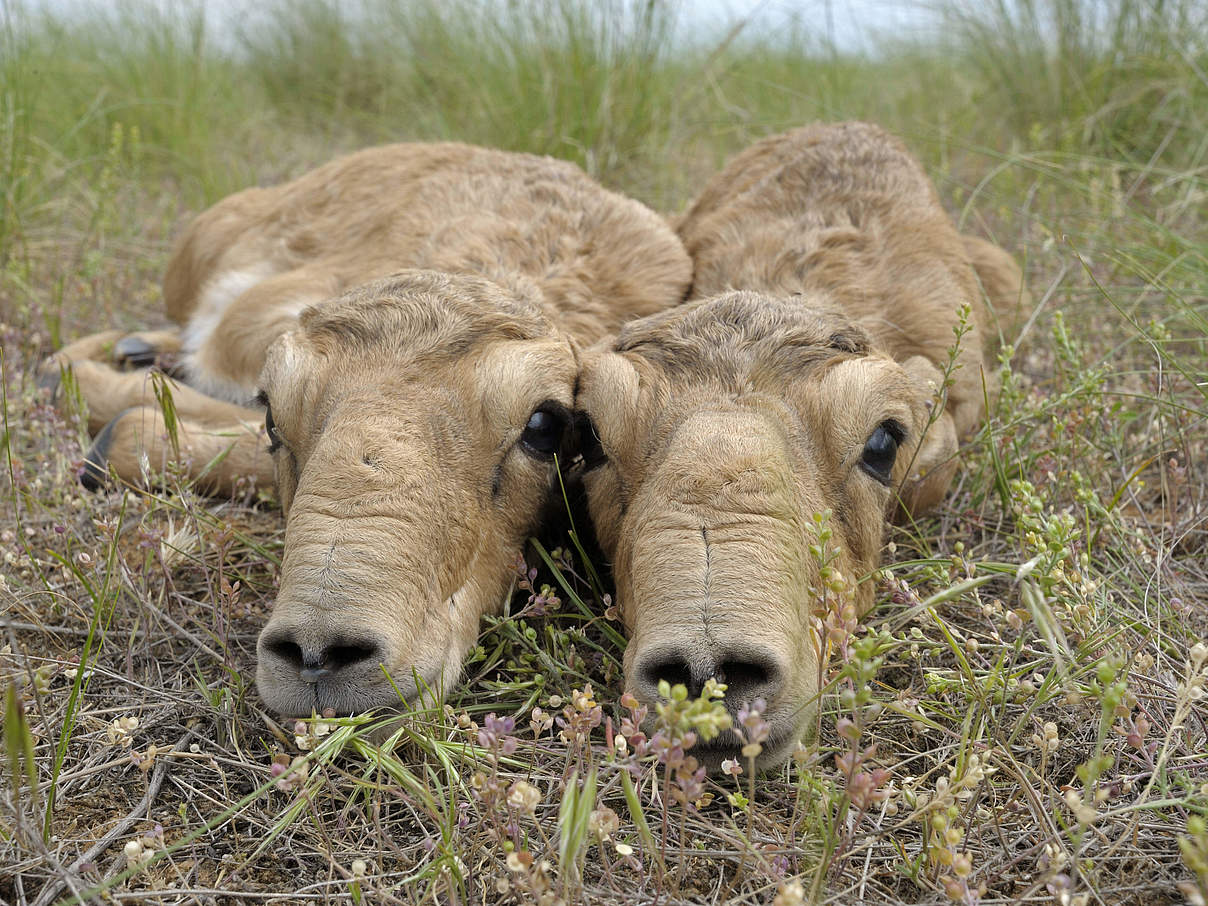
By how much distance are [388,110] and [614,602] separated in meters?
9.86

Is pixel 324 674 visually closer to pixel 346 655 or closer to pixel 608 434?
pixel 346 655

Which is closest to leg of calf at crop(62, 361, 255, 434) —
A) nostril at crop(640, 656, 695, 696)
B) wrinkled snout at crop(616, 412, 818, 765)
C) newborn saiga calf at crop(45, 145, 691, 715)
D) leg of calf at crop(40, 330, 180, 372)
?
newborn saiga calf at crop(45, 145, 691, 715)

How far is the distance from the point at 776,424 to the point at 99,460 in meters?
3.33

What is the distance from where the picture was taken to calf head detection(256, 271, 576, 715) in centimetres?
298

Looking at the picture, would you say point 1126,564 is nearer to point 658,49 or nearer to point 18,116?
point 658,49

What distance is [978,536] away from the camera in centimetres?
457

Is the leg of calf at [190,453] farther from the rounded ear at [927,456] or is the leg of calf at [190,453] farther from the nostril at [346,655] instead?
the rounded ear at [927,456]

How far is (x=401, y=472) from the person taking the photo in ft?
10.7

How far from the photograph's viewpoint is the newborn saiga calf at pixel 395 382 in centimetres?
303

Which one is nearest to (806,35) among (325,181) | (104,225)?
(325,181)

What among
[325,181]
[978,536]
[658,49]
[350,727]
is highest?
[658,49]

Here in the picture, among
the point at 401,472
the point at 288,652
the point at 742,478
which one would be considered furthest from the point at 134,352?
the point at 742,478

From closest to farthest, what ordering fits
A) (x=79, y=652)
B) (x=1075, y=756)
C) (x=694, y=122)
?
(x=1075, y=756) < (x=79, y=652) < (x=694, y=122)

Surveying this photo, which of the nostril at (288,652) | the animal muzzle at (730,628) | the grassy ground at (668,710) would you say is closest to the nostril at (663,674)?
the animal muzzle at (730,628)
